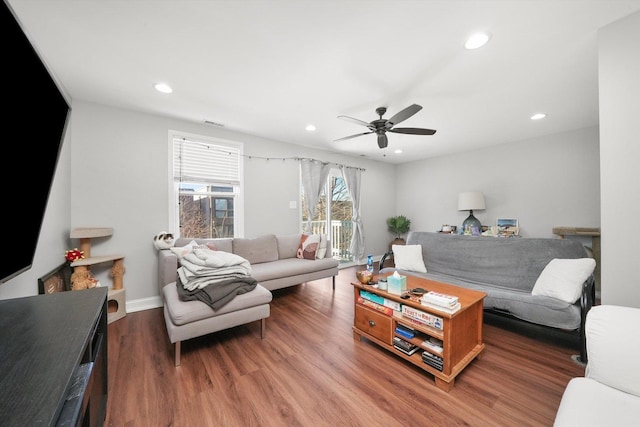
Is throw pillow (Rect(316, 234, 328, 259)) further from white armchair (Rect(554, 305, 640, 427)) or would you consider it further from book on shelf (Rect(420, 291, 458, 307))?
white armchair (Rect(554, 305, 640, 427))

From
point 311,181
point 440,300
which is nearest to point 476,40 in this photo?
point 440,300

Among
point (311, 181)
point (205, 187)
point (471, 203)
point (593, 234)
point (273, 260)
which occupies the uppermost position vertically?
point (311, 181)

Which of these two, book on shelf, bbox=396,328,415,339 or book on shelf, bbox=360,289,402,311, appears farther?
book on shelf, bbox=360,289,402,311

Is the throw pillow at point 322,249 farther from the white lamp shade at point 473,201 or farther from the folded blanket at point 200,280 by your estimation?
the white lamp shade at point 473,201

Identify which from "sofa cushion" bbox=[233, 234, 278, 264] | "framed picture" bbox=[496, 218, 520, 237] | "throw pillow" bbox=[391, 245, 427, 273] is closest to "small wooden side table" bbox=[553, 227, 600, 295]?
"framed picture" bbox=[496, 218, 520, 237]

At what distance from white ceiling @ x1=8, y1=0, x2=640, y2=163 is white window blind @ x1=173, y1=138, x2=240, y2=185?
0.40m

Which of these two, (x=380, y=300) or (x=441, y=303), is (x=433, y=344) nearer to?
(x=441, y=303)

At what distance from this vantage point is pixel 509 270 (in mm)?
2605

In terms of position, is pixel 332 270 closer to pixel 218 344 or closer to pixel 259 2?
pixel 218 344

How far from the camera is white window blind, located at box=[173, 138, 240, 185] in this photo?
3291 mm

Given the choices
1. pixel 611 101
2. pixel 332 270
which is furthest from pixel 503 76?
pixel 332 270

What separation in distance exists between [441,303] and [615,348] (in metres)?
0.76

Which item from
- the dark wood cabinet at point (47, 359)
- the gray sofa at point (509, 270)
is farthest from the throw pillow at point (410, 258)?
the dark wood cabinet at point (47, 359)

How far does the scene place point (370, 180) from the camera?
566cm
